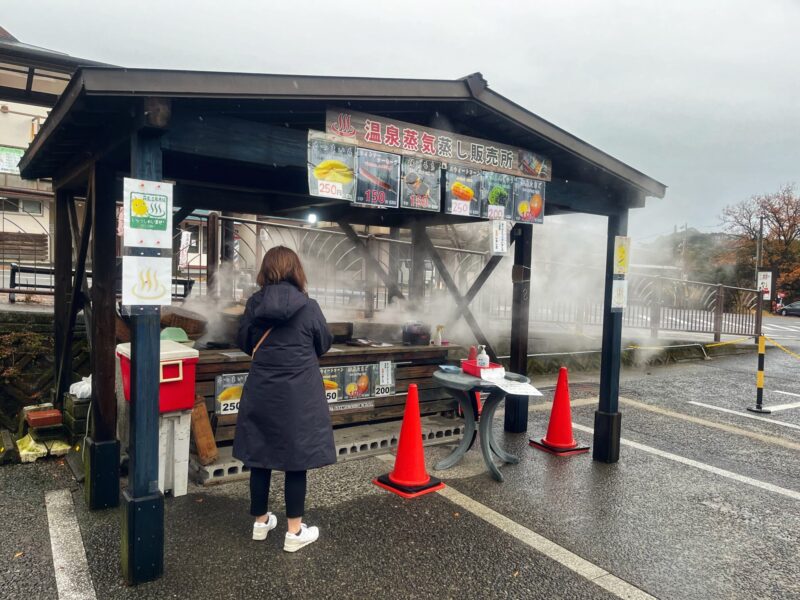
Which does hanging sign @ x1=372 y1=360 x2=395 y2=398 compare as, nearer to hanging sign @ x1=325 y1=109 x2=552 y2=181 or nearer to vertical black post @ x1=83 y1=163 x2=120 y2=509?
hanging sign @ x1=325 y1=109 x2=552 y2=181

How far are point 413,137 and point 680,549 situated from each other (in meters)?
3.58

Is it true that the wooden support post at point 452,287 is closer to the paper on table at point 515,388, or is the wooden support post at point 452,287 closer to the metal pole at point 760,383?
the paper on table at point 515,388

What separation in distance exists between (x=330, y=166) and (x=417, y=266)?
12.7 feet

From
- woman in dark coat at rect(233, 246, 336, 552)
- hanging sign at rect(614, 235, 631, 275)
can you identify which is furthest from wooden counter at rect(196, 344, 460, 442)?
hanging sign at rect(614, 235, 631, 275)

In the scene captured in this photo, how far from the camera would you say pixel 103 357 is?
4.35 m

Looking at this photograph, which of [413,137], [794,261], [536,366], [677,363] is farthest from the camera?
[794,261]

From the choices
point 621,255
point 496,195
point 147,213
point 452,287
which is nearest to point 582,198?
point 621,255

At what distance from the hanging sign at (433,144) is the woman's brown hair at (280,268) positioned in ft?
3.31

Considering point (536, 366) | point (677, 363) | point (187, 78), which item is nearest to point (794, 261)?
point (677, 363)

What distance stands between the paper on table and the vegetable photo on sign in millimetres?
1502

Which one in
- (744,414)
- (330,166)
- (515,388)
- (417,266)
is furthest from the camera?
(744,414)

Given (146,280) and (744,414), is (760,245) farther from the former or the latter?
(146,280)

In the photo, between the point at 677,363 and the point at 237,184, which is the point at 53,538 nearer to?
the point at 237,184

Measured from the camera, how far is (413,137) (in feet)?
14.0
